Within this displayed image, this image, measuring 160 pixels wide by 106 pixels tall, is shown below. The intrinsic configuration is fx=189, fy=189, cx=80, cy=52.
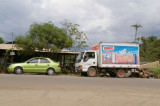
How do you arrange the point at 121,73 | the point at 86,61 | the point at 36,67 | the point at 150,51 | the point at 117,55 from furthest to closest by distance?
1. the point at 150,51
2. the point at 121,73
3. the point at 36,67
4. the point at 117,55
5. the point at 86,61

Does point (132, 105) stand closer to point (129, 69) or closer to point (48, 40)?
point (129, 69)

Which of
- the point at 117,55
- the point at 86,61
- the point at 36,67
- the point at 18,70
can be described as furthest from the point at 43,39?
the point at 117,55

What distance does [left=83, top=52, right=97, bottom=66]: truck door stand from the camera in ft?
52.0

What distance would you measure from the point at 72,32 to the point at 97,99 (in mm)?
21936

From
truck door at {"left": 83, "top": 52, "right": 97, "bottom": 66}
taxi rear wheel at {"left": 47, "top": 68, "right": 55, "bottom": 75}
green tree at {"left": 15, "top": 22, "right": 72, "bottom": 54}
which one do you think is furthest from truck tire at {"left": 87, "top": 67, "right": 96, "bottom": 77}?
green tree at {"left": 15, "top": 22, "right": 72, "bottom": 54}

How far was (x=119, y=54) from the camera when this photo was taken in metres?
16.1

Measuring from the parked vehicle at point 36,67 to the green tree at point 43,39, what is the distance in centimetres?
178

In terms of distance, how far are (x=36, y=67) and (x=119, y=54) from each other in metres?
7.20

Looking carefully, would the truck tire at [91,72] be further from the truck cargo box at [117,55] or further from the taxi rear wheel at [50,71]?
the taxi rear wheel at [50,71]

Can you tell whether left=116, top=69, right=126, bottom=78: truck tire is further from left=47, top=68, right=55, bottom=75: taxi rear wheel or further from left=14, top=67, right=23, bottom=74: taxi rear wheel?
left=14, top=67, right=23, bottom=74: taxi rear wheel

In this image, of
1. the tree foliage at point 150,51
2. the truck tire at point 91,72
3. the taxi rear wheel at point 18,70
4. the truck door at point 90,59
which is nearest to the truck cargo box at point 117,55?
the truck door at point 90,59

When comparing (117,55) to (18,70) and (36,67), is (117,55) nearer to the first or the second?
(36,67)

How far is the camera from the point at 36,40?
707 inches

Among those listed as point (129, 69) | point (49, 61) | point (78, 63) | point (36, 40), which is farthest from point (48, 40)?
point (129, 69)
